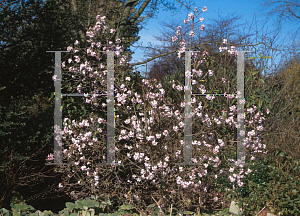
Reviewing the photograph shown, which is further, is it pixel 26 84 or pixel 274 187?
pixel 26 84

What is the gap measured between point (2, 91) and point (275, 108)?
19.4 ft

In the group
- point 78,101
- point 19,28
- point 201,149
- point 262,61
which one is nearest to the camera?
point 201,149

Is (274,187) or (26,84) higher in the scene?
(26,84)

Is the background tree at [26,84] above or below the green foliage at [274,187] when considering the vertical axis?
above

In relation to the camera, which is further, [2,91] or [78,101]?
[78,101]

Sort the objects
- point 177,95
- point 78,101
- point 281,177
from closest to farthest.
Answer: point 281,177
point 78,101
point 177,95

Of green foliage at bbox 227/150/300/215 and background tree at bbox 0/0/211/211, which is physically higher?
background tree at bbox 0/0/211/211

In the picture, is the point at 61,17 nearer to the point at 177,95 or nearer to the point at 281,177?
the point at 177,95

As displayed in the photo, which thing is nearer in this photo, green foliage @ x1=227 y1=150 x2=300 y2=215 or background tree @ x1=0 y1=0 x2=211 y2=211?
green foliage @ x1=227 y1=150 x2=300 y2=215

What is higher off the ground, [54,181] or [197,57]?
[197,57]

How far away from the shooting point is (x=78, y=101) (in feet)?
16.3

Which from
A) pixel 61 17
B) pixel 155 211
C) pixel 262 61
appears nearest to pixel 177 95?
pixel 262 61

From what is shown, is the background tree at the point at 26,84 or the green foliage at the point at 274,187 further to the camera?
the background tree at the point at 26,84

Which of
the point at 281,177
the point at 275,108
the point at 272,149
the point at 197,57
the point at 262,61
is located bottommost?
the point at 281,177
